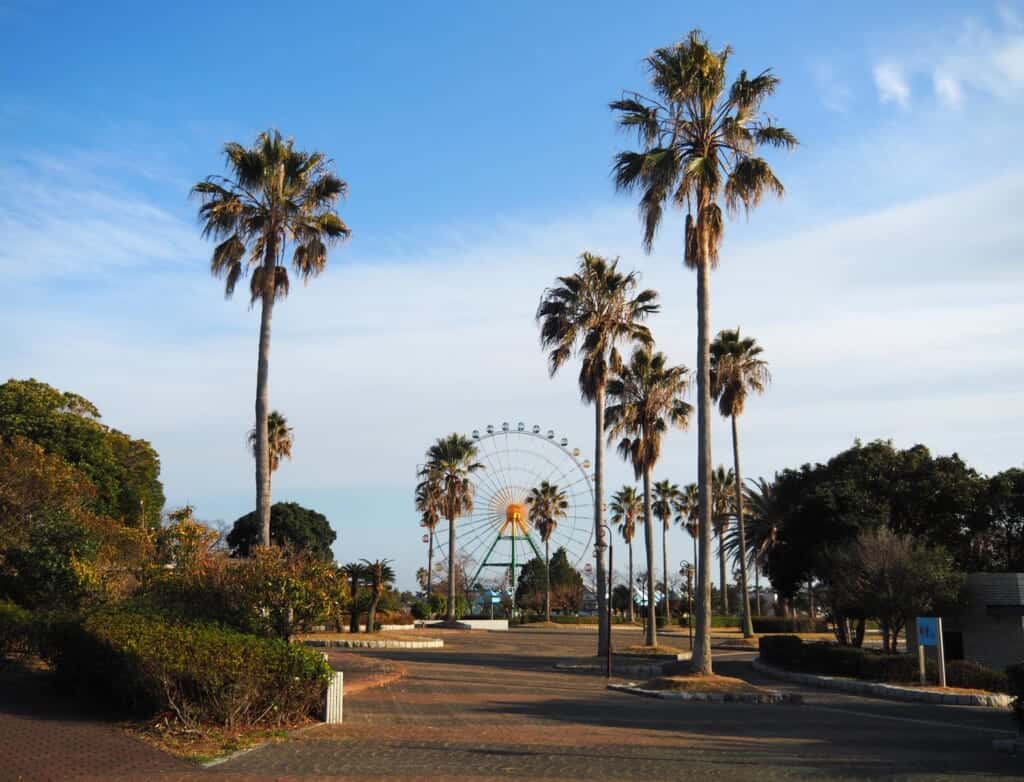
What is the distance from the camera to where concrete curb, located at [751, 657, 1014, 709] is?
22.7 m

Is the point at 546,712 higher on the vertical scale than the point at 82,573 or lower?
lower

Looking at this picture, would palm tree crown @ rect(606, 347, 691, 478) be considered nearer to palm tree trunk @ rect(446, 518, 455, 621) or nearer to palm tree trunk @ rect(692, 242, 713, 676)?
palm tree trunk @ rect(692, 242, 713, 676)

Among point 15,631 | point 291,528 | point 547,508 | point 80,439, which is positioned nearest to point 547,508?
point 547,508

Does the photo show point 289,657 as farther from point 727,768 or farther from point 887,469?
point 887,469

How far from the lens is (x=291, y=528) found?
75.8 m

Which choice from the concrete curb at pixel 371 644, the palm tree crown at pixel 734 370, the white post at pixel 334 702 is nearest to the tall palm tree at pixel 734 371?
the palm tree crown at pixel 734 370

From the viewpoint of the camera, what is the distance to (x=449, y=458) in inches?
2798

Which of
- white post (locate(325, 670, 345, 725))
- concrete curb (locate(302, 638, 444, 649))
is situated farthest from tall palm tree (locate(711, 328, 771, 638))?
white post (locate(325, 670, 345, 725))

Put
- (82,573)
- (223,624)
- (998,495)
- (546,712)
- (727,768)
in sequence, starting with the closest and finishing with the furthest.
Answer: (727,768), (223,624), (546,712), (82,573), (998,495)

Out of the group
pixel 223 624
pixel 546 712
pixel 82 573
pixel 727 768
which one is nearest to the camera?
pixel 727 768

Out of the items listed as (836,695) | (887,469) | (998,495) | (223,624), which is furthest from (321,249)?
(998,495)

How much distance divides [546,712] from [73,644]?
8603 mm

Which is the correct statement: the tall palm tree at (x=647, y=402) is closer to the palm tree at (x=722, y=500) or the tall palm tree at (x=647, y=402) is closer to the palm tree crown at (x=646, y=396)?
the palm tree crown at (x=646, y=396)

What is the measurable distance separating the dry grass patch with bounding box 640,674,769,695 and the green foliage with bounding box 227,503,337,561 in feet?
172
